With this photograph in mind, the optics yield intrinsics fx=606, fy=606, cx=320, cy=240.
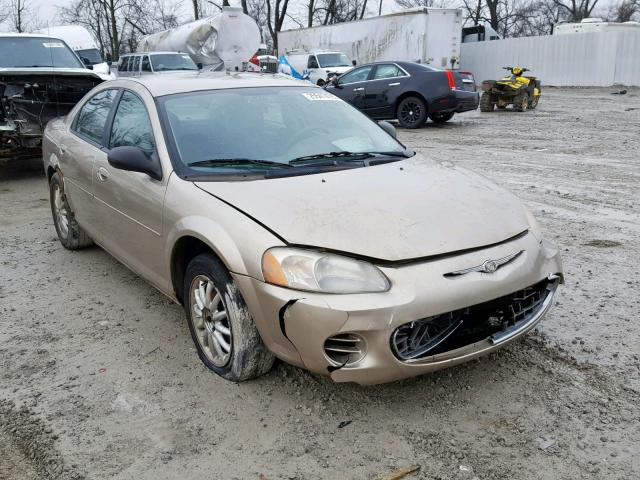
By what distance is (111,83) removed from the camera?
4613mm

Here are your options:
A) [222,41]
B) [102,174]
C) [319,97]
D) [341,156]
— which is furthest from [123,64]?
[341,156]

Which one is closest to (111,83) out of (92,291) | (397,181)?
(92,291)

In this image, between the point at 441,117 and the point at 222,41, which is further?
the point at 222,41

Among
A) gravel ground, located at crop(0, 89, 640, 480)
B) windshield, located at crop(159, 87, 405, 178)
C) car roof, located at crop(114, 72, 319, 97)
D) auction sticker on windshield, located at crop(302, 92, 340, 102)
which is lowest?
→ gravel ground, located at crop(0, 89, 640, 480)

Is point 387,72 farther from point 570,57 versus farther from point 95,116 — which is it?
point 570,57

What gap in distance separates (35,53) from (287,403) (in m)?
9.34

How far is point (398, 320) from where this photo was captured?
2.54 metres

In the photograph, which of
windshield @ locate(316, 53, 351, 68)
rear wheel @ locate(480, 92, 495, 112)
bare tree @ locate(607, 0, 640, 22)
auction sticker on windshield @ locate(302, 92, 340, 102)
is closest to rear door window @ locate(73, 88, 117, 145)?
auction sticker on windshield @ locate(302, 92, 340, 102)

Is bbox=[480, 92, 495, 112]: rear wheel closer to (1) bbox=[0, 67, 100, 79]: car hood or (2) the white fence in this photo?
(2) the white fence

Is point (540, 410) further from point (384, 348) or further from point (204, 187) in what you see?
point (204, 187)

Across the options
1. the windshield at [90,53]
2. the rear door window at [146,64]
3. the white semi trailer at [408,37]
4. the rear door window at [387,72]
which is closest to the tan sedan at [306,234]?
the rear door window at [387,72]

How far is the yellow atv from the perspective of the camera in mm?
17109

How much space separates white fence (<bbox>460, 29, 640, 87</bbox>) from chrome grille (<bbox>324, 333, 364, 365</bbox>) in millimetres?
27519

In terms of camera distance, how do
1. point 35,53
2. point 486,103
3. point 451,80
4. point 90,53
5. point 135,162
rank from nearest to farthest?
point 135,162, point 35,53, point 451,80, point 486,103, point 90,53
